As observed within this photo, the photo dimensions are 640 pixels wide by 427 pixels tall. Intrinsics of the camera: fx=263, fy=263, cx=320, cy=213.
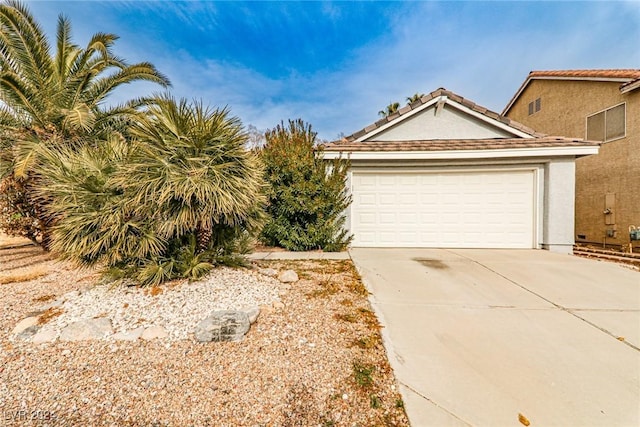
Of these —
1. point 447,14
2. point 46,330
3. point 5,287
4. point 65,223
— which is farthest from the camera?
point 447,14

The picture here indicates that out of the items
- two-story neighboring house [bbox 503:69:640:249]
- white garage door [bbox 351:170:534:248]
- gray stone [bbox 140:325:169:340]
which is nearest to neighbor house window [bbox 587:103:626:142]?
two-story neighboring house [bbox 503:69:640:249]

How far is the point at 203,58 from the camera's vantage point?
934 centimetres

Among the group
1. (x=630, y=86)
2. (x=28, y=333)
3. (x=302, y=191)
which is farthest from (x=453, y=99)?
(x=28, y=333)

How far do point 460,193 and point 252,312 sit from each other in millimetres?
6993

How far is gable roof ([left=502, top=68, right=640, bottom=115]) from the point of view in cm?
883

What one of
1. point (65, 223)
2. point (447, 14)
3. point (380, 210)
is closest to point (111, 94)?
point (65, 223)

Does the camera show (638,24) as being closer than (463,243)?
Yes

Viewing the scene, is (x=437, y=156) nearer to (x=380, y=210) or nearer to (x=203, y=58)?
(x=380, y=210)

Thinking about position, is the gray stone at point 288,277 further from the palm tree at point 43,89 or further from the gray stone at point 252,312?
the palm tree at point 43,89

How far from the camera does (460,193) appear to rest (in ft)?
25.6

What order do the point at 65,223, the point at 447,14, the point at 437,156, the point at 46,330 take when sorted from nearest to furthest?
the point at 46,330 → the point at 65,223 → the point at 447,14 → the point at 437,156

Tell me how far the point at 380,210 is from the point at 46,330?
23.5 ft

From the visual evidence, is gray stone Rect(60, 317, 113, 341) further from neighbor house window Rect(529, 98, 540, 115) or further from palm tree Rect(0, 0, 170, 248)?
neighbor house window Rect(529, 98, 540, 115)

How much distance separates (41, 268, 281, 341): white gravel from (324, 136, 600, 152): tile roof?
481 centimetres
